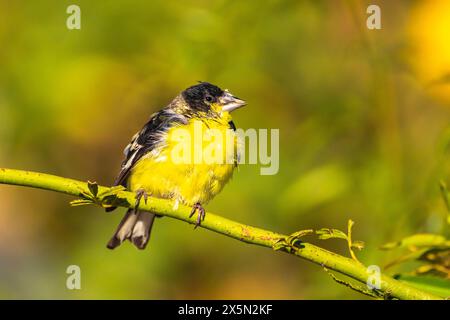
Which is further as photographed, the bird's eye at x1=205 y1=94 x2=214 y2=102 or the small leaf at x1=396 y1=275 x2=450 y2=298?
the bird's eye at x1=205 y1=94 x2=214 y2=102

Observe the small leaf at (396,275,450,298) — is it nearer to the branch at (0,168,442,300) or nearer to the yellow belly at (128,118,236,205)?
the branch at (0,168,442,300)

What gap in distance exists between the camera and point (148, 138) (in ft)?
10.3

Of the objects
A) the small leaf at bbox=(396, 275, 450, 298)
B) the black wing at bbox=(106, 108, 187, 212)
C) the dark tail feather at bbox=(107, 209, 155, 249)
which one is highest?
the black wing at bbox=(106, 108, 187, 212)

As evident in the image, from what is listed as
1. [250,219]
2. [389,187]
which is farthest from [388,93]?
[250,219]

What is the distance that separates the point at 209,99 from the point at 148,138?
37 centimetres

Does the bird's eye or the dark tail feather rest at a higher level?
the bird's eye

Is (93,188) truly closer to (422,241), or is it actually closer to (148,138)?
(422,241)

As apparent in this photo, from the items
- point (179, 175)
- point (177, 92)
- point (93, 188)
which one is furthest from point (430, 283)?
point (177, 92)

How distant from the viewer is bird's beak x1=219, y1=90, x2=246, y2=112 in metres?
3.25

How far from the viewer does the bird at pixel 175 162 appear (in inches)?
117

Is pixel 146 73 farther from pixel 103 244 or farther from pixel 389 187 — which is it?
pixel 389 187

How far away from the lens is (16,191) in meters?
4.06

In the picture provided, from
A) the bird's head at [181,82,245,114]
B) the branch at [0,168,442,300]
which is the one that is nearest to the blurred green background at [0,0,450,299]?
the bird's head at [181,82,245,114]

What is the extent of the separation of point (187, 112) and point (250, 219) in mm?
637
